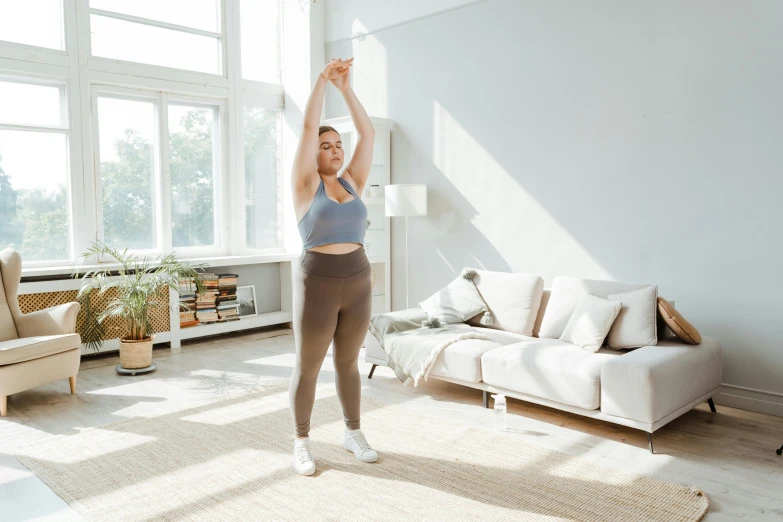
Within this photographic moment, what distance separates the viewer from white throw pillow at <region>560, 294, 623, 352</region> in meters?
3.79

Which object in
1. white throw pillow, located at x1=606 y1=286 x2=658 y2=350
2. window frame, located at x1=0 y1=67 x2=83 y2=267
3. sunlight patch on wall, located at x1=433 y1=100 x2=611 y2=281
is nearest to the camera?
white throw pillow, located at x1=606 y1=286 x2=658 y2=350

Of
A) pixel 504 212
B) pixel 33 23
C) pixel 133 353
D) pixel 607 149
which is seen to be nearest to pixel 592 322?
pixel 607 149

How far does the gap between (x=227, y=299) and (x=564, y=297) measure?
3.43 m

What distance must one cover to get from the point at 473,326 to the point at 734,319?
67.3 inches

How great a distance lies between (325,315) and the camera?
2.82 metres

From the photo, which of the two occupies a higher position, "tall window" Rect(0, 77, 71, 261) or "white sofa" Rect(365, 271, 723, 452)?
"tall window" Rect(0, 77, 71, 261)

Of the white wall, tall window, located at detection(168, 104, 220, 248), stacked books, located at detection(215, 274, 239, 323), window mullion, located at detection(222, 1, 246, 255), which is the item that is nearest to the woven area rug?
the white wall

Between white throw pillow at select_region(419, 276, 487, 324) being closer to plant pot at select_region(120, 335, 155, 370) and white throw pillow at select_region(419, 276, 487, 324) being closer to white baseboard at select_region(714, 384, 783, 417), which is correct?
white baseboard at select_region(714, 384, 783, 417)

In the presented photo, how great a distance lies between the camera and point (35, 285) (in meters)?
Answer: 4.94

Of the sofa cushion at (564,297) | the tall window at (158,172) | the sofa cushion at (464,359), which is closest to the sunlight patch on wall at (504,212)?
the sofa cushion at (564,297)

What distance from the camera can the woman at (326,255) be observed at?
278 centimetres

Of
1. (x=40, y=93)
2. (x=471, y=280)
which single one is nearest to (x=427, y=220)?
(x=471, y=280)

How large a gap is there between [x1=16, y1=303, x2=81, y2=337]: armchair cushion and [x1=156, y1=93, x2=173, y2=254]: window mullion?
1.72 metres

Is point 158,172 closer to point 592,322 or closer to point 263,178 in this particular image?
point 263,178
